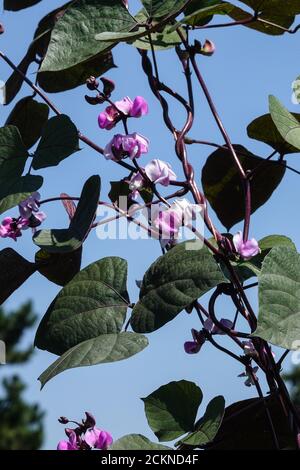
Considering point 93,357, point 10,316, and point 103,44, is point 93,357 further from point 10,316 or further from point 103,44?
point 10,316

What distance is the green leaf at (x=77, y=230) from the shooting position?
0.94m

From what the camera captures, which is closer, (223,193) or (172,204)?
(172,204)

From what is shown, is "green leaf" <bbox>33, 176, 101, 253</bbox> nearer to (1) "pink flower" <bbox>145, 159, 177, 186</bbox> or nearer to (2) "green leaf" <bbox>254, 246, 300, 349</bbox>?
(1) "pink flower" <bbox>145, 159, 177, 186</bbox>

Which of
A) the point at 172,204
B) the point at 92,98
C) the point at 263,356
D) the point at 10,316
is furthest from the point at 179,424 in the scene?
the point at 10,316

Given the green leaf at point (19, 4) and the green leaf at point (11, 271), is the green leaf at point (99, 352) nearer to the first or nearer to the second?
the green leaf at point (11, 271)

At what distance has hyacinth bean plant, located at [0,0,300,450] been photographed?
877 mm

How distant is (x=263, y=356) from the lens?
929 mm

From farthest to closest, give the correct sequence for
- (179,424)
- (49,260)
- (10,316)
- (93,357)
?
1. (10,316)
2. (49,260)
3. (179,424)
4. (93,357)

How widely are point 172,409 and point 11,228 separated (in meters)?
0.32

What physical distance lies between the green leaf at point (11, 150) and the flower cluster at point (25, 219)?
5 centimetres

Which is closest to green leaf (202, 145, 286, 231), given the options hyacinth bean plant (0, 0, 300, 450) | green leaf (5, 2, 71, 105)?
hyacinth bean plant (0, 0, 300, 450)

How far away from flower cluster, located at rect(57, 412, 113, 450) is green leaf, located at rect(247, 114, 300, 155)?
0.44 meters

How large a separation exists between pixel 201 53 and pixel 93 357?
0.42 metres

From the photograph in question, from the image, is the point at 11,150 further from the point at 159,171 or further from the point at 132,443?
the point at 132,443
